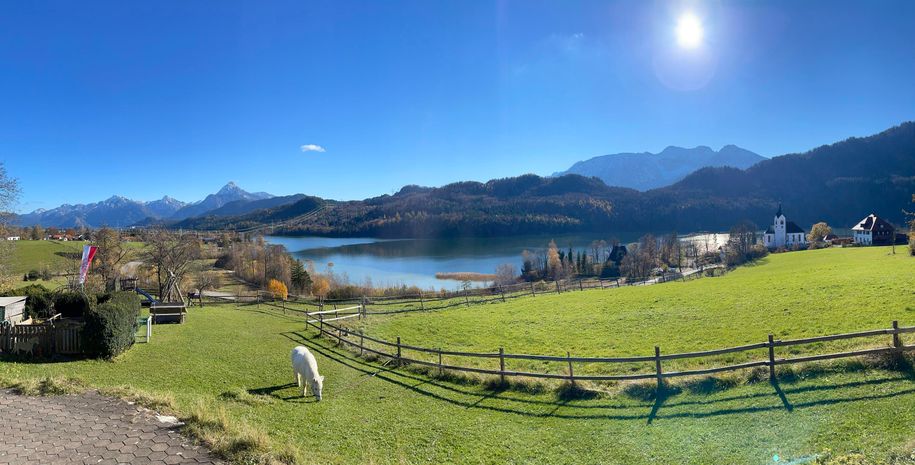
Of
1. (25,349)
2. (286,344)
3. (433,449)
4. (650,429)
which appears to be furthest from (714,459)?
(25,349)

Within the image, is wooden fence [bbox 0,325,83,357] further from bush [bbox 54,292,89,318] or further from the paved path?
bush [bbox 54,292,89,318]

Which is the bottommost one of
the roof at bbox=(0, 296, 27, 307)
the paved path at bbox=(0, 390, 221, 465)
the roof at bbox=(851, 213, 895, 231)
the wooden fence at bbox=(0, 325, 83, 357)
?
the paved path at bbox=(0, 390, 221, 465)

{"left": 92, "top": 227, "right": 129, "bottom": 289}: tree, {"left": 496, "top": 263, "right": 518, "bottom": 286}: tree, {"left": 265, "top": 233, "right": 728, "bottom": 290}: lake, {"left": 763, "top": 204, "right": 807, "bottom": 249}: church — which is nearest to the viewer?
{"left": 92, "top": 227, "right": 129, "bottom": 289}: tree

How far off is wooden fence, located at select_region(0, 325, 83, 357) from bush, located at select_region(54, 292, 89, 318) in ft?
24.6

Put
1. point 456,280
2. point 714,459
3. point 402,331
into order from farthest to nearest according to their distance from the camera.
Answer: point 456,280, point 402,331, point 714,459

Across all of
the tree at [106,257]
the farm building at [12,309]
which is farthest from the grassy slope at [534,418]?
the tree at [106,257]

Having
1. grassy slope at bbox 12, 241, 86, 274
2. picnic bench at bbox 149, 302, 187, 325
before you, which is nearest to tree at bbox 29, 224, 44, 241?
grassy slope at bbox 12, 241, 86, 274

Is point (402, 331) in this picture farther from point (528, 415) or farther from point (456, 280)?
point (456, 280)

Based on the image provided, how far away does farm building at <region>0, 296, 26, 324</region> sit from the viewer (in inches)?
650

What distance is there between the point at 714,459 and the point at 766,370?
14.0 feet

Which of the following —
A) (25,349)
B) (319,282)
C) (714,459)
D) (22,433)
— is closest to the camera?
(714,459)

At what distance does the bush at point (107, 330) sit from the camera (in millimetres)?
13627

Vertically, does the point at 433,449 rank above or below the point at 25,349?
below

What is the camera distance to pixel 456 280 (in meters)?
72.9
